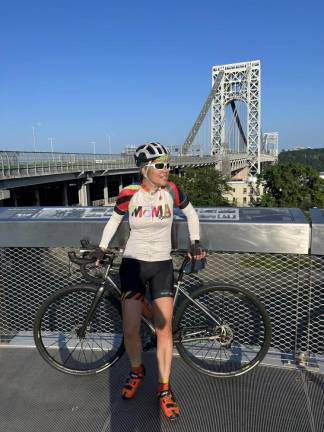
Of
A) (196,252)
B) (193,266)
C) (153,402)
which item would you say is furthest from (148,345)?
(196,252)

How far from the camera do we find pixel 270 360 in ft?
7.64

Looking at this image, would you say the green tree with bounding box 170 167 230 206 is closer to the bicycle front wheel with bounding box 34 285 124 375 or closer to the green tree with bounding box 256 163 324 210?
the green tree with bounding box 256 163 324 210

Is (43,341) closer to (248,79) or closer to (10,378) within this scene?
(10,378)

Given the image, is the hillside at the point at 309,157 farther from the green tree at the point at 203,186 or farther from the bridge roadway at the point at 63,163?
the green tree at the point at 203,186

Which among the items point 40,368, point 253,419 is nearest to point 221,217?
point 253,419

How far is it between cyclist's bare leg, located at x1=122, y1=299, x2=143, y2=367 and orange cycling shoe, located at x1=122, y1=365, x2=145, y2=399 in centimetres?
9

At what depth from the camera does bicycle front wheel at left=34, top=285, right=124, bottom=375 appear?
7.61 ft

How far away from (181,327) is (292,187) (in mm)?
29516

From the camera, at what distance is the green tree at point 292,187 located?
29.7 meters

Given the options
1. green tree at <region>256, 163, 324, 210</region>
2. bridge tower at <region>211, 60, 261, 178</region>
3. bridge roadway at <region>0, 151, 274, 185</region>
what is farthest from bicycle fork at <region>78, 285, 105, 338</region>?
bridge tower at <region>211, 60, 261, 178</region>

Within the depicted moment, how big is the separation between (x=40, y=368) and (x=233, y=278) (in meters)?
1.27

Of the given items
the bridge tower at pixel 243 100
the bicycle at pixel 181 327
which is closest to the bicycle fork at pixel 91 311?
the bicycle at pixel 181 327

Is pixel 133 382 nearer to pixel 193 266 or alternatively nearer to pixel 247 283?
pixel 193 266

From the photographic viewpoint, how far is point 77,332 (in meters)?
2.44
